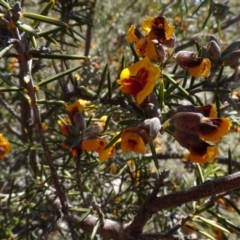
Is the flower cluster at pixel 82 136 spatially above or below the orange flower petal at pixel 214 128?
above

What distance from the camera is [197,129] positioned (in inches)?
37.1

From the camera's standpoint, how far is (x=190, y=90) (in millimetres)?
1160

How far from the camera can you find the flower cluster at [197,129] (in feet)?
3.02

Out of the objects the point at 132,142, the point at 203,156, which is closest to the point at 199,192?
the point at 203,156

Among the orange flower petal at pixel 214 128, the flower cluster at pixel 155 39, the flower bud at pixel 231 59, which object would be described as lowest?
the orange flower petal at pixel 214 128

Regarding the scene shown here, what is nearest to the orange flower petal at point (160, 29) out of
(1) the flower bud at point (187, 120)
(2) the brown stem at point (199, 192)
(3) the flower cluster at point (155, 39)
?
(3) the flower cluster at point (155, 39)

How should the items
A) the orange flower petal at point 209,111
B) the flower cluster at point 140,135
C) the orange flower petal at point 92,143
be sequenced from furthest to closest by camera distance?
the orange flower petal at point 92,143 < the orange flower petal at point 209,111 < the flower cluster at point 140,135

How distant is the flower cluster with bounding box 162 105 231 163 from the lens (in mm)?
920

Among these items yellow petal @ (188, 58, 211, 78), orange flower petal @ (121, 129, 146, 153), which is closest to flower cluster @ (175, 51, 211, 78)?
yellow petal @ (188, 58, 211, 78)

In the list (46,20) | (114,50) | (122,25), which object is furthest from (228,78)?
(122,25)

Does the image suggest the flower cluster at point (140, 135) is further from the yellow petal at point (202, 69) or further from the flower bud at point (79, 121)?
the flower bud at point (79, 121)

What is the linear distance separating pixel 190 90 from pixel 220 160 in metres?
1.23

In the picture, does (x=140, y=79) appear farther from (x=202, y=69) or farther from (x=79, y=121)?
(x=79, y=121)

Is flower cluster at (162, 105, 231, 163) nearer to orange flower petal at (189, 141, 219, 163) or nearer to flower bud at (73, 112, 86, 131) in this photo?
orange flower petal at (189, 141, 219, 163)
